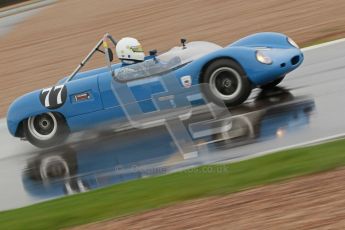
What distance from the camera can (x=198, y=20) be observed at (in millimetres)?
19281

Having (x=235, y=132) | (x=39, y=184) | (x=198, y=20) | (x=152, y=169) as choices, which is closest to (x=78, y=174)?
(x=39, y=184)

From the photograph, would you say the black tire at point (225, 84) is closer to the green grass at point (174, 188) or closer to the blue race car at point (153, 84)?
the blue race car at point (153, 84)

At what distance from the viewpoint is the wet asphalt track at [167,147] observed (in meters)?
8.06

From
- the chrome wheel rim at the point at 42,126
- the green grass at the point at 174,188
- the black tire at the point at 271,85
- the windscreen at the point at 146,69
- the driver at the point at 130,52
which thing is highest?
the driver at the point at 130,52

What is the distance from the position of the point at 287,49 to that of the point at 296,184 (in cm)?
421

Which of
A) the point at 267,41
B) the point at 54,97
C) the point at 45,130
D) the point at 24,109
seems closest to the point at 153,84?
the point at 54,97

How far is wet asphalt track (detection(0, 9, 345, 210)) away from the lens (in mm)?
8062

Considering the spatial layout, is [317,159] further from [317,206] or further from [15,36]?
[15,36]

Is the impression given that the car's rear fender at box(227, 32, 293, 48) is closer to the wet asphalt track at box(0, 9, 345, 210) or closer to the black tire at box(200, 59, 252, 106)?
the wet asphalt track at box(0, 9, 345, 210)

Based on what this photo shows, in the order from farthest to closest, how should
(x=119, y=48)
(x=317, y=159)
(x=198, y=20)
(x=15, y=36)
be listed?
(x=15, y=36), (x=198, y=20), (x=119, y=48), (x=317, y=159)

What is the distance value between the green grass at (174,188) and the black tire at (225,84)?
7.85ft

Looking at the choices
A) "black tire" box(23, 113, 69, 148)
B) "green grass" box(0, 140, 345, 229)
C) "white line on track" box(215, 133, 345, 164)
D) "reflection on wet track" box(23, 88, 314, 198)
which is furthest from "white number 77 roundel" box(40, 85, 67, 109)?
"white line on track" box(215, 133, 345, 164)

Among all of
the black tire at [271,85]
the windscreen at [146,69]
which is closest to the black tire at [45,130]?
the windscreen at [146,69]

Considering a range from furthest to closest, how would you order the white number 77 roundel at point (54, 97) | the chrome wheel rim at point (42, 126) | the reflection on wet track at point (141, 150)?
the chrome wheel rim at point (42, 126) < the white number 77 roundel at point (54, 97) < the reflection on wet track at point (141, 150)
